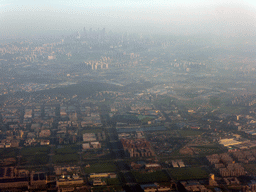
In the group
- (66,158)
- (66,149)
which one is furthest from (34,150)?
(66,158)

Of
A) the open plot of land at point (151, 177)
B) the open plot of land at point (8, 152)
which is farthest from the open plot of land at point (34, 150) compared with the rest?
the open plot of land at point (151, 177)

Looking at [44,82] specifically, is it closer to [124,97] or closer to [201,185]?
[124,97]

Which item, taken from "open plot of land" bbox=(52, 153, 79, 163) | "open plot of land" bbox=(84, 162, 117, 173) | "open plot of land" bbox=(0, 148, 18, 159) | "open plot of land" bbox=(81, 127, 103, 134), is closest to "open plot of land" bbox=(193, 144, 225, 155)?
"open plot of land" bbox=(84, 162, 117, 173)

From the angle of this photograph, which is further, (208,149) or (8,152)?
(208,149)

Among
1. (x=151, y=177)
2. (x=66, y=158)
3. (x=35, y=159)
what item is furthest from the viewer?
(x=66, y=158)

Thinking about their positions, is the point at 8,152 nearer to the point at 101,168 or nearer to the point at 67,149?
the point at 67,149

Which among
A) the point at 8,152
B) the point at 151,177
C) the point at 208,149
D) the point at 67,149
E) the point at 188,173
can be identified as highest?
the point at 208,149

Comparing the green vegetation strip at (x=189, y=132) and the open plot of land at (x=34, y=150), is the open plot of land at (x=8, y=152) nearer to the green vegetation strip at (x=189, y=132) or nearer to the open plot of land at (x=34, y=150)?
the open plot of land at (x=34, y=150)

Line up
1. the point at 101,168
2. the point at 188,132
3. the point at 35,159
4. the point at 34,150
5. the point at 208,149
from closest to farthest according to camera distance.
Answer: the point at 101,168 → the point at 35,159 → the point at 34,150 → the point at 208,149 → the point at 188,132

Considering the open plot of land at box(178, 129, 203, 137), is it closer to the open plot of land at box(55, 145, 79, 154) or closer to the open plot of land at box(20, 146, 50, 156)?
the open plot of land at box(55, 145, 79, 154)
